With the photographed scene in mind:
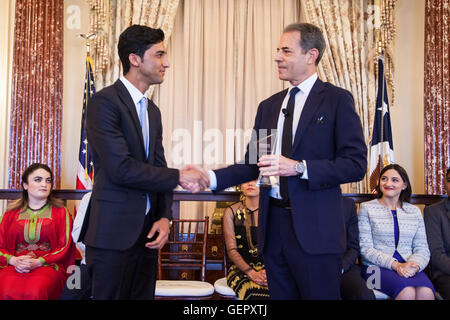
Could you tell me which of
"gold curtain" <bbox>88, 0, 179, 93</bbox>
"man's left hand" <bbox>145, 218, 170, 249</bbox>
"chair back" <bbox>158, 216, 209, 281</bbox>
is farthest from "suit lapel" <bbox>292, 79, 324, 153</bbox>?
"gold curtain" <bbox>88, 0, 179, 93</bbox>

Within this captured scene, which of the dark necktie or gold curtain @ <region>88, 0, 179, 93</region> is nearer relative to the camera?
the dark necktie

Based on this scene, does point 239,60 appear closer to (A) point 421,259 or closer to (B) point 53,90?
(B) point 53,90

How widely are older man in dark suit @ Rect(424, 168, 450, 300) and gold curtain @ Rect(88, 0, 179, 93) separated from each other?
13.1 feet

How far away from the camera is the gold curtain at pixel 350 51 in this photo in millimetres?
6465

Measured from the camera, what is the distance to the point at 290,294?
214 centimetres

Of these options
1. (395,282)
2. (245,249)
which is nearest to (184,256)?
(245,249)

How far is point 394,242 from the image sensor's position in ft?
12.9

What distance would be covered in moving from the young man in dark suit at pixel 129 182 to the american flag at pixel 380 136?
417cm

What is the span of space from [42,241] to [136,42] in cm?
222

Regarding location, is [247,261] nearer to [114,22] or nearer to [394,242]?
[394,242]

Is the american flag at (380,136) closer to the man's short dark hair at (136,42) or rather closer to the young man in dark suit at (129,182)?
the young man in dark suit at (129,182)

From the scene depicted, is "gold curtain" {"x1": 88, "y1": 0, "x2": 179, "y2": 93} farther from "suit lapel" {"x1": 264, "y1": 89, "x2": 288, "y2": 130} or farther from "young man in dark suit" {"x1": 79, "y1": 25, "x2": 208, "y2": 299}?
"suit lapel" {"x1": 264, "y1": 89, "x2": 288, "y2": 130}

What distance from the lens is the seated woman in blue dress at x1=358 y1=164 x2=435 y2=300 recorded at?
3.67 metres
